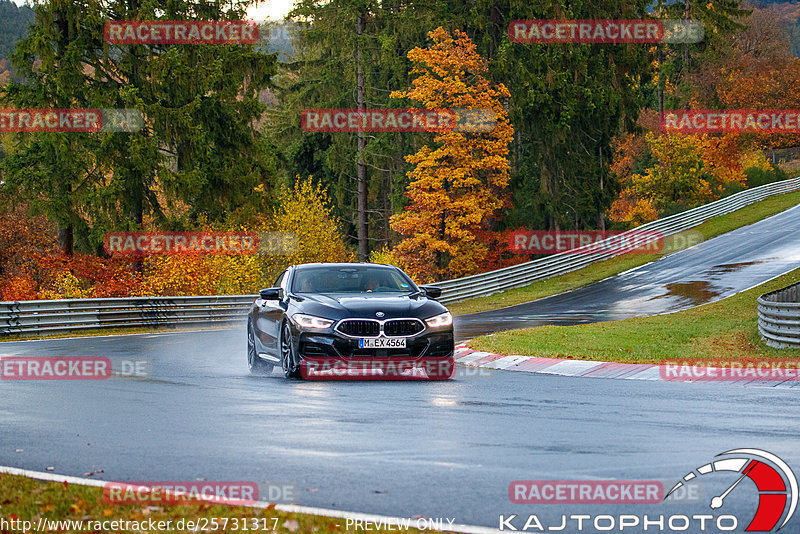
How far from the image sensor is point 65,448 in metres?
9.24

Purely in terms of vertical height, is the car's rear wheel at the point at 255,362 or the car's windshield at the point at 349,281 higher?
the car's windshield at the point at 349,281

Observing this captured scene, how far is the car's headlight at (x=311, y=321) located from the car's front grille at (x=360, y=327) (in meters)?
0.22

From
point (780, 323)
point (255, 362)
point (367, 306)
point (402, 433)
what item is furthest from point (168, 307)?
point (402, 433)

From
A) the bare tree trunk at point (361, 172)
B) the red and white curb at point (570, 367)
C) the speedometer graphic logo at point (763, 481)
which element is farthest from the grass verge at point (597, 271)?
the speedometer graphic logo at point (763, 481)

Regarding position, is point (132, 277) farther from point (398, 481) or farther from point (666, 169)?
point (666, 169)

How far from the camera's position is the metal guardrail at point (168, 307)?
90.0 feet

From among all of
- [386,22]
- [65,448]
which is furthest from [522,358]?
[386,22]

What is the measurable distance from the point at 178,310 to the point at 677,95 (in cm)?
6091

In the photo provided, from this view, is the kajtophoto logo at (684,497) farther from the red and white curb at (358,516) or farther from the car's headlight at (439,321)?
the car's headlight at (439,321)

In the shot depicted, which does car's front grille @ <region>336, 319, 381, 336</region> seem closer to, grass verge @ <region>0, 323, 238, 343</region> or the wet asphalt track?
the wet asphalt track

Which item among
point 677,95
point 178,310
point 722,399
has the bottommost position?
point 178,310

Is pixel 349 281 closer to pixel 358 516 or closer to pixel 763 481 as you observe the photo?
pixel 763 481

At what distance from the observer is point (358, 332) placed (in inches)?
561

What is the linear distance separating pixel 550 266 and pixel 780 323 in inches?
1179
